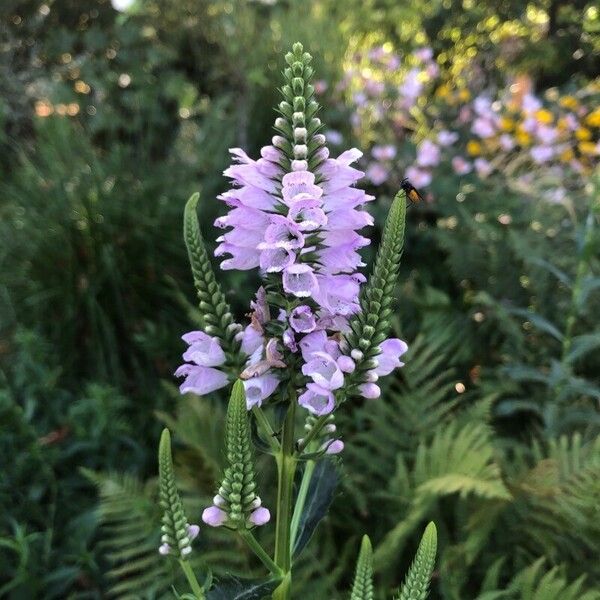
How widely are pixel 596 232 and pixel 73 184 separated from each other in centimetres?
257

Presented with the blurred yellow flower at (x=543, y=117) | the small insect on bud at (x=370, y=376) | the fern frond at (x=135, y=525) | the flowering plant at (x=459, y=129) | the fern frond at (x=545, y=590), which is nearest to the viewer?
the small insect on bud at (x=370, y=376)

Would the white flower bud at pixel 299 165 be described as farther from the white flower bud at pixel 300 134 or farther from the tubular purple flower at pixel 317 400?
the tubular purple flower at pixel 317 400

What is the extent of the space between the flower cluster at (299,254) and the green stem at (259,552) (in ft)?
0.71

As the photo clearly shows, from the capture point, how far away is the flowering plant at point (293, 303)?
910mm

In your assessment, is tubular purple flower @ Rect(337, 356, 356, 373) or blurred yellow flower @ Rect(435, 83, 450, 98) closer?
tubular purple flower @ Rect(337, 356, 356, 373)

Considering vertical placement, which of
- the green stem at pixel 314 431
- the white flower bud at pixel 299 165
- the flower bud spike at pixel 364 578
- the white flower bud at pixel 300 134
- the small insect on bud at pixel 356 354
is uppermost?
the white flower bud at pixel 300 134

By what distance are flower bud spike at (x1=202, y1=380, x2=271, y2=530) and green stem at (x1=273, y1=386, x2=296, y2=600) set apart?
112 mm

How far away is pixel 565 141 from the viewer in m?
4.80

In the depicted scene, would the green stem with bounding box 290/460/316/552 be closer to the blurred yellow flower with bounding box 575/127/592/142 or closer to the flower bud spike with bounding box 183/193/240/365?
the flower bud spike with bounding box 183/193/240/365

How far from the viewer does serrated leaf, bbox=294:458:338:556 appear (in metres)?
1.21

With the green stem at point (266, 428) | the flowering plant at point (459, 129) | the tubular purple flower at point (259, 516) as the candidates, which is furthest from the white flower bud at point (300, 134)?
the flowering plant at point (459, 129)

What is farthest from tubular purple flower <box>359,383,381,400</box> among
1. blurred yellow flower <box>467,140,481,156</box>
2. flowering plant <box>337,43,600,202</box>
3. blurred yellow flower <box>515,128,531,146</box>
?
blurred yellow flower <box>515,128,531,146</box>

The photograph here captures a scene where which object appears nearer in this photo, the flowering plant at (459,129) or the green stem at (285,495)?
the green stem at (285,495)

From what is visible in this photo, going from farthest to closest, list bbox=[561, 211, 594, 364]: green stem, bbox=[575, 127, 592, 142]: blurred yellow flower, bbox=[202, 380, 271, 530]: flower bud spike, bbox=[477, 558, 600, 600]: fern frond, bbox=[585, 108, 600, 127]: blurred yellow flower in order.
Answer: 1. bbox=[585, 108, 600, 127]: blurred yellow flower
2. bbox=[575, 127, 592, 142]: blurred yellow flower
3. bbox=[561, 211, 594, 364]: green stem
4. bbox=[477, 558, 600, 600]: fern frond
5. bbox=[202, 380, 271, 530]: flower bud spike
